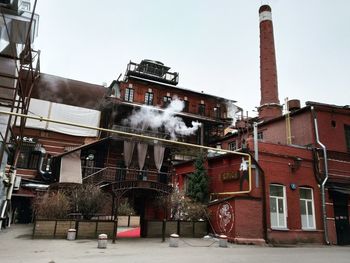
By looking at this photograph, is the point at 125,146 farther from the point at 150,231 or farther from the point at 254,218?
the point at 254,218

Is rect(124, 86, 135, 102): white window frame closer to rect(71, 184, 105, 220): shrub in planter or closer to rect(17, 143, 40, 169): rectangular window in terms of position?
rect(17, 143, 40, 169): rectangular window

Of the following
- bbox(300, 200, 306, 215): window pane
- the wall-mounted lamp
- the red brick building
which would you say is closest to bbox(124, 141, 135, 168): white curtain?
the red brick building

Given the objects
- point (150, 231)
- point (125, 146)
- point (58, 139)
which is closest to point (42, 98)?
point (58, 139)

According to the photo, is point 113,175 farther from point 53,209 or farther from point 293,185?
point 293,185

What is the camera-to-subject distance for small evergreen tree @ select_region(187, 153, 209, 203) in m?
18.5

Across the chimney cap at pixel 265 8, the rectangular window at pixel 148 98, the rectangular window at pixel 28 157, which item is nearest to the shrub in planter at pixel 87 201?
the rectangular window at pixel 28 157

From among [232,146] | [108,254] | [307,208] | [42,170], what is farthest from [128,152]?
[108,254]

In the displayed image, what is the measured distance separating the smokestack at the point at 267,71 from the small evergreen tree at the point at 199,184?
481 inches

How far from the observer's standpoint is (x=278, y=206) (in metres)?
17.3

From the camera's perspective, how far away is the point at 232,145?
28703 millimetres

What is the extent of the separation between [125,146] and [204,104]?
12105 millimetres

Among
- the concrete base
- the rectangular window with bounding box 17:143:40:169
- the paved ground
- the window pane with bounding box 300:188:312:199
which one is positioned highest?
the rectangular window with bounding box 17:143:40:169

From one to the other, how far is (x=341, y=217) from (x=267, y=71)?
17.7m

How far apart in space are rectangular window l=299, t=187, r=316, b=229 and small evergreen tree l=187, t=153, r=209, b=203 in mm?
5500
